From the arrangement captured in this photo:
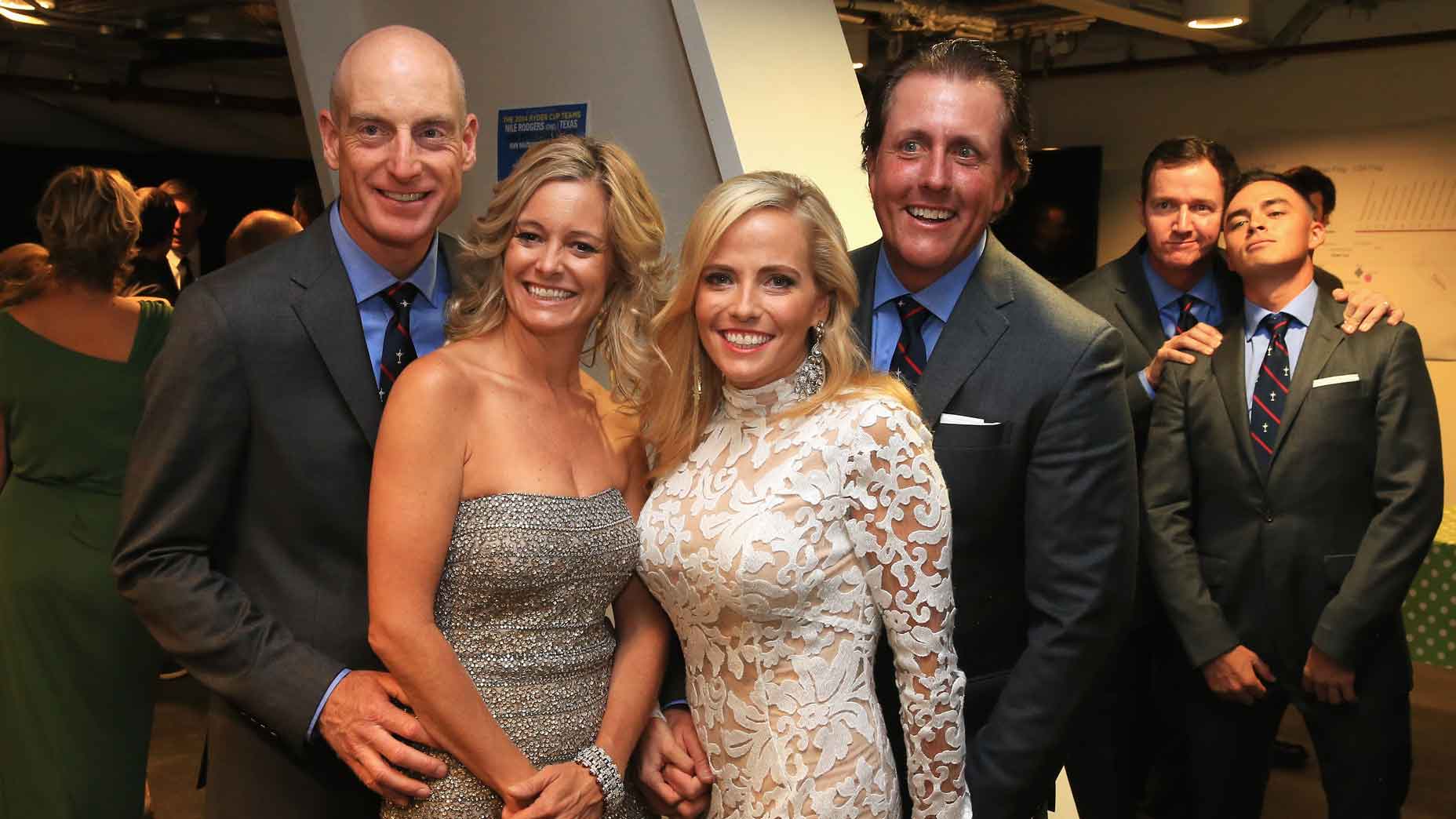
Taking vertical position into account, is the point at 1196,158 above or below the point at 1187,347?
above

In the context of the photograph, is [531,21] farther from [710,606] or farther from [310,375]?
[710,606]

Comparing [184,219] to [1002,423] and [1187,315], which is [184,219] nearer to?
[1187,315]

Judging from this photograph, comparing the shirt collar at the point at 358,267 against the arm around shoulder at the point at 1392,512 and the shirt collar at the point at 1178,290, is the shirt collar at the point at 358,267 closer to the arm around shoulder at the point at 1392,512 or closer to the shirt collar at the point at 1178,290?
the shirt collar at the point at 1178,290

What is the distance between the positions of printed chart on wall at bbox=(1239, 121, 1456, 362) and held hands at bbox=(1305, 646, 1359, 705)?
17.3 ft

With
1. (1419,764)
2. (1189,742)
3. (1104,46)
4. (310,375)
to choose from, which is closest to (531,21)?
(310,375)

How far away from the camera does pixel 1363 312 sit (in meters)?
3.28

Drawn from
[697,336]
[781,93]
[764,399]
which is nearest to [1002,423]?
[764,399]

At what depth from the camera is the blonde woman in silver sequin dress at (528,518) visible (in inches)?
73.0

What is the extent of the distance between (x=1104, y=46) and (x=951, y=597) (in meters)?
8.57

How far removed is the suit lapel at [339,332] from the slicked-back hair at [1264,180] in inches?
95.6

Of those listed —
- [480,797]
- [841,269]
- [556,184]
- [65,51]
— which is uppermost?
[65,51]

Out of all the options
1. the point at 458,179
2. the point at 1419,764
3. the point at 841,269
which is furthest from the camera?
the point at 1419,764

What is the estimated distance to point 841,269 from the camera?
6.60ft

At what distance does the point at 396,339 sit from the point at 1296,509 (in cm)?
232
